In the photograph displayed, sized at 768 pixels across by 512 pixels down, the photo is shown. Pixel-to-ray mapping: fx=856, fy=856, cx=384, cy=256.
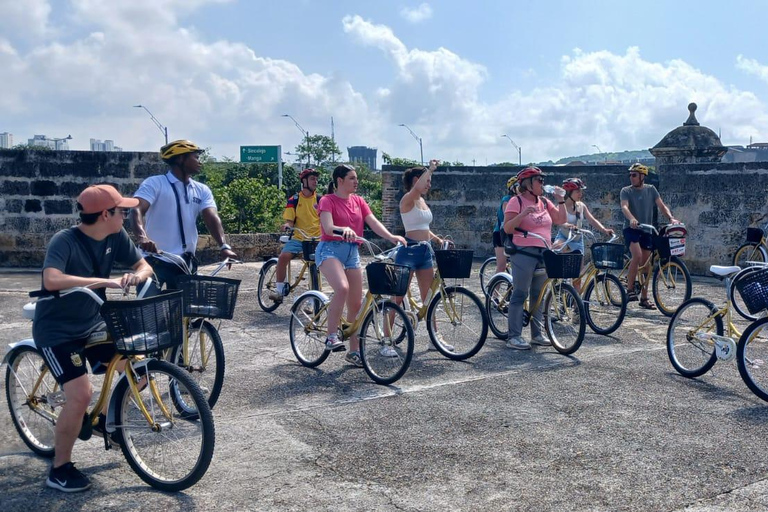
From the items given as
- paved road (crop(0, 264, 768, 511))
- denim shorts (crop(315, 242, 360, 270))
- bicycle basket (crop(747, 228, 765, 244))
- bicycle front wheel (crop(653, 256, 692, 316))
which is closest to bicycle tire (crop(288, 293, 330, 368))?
paved road (crop(0, 264, 768, 511))

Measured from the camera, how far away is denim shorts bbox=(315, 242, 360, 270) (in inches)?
276

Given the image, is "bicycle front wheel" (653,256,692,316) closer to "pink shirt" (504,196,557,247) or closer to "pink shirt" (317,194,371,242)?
"pink shirt" (504,196,557,247)

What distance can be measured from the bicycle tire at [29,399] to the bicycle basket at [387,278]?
2.60 metres

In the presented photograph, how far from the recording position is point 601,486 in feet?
14.8

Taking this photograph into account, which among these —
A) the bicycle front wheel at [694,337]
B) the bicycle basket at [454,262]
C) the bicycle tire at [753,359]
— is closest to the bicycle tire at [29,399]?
the bicycle basket at [454,262]

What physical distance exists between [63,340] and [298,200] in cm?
591

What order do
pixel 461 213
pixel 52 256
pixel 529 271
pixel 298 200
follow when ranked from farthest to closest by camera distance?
pixel 461 213 → pixel 298 200 → pixel 529 271 → pixel 52 256

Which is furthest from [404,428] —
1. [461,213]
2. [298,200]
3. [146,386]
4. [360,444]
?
[461,213]

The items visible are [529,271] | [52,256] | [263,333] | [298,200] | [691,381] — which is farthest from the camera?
[298,200]

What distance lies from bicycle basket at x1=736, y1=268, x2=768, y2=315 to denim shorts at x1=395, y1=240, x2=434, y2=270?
2739 mm

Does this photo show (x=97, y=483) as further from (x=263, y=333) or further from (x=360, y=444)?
(x=263, y=333)

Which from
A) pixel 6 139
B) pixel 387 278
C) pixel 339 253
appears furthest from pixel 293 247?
pixel 6 139

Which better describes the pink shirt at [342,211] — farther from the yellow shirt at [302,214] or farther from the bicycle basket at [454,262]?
the yellow shirt at [302,214]

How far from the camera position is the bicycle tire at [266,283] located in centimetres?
1035
